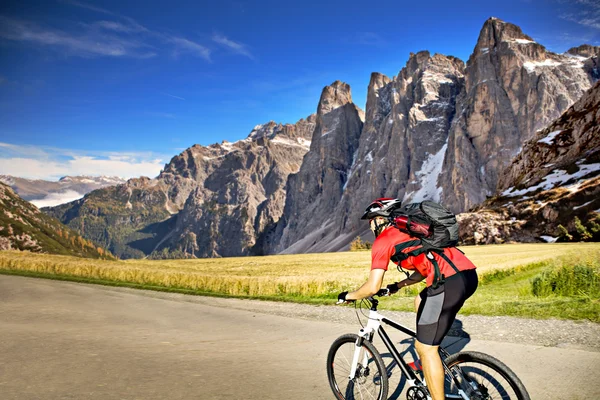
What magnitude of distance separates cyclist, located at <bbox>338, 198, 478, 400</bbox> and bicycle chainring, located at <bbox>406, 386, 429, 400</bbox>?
0.25 metres

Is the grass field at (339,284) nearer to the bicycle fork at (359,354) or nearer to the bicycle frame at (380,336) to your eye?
the bicycle frame at (380,336)

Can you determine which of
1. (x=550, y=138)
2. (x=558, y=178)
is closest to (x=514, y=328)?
(x=558, y=178)

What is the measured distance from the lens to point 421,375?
17.3ft

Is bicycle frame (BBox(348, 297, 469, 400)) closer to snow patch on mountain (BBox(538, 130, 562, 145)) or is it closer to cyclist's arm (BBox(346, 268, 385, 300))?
cyclist's arm (BBox(346, 268, 385, 300))

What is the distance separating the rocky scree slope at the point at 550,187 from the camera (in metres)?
76.4

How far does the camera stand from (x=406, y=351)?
808 cm

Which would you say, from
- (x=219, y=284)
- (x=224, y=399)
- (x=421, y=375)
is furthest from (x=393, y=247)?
(x=219, y=284)

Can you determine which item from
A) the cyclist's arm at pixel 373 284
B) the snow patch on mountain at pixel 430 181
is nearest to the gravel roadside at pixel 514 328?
the cyclist's arm at pixel 373 284

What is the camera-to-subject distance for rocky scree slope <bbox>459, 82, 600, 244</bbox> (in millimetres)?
76375

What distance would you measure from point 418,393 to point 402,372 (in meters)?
0.46

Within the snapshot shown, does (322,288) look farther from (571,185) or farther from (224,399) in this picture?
(571,185)

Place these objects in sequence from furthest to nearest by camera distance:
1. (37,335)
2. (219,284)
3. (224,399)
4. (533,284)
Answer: (219,284) → (533,284) → (37,335) → (224,399)

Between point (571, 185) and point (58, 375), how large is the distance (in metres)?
100

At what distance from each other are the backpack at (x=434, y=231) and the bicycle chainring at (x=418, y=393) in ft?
4.49
